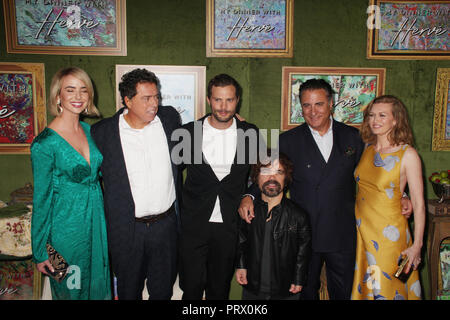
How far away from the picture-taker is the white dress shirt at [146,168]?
2.29m

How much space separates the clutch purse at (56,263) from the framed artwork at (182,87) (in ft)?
5.21

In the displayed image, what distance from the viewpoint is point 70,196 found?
2102 millimetres

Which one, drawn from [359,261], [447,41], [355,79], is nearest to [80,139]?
[359,261]

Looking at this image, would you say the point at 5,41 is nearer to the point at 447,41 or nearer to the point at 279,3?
the point at 279,3

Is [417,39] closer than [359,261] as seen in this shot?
No

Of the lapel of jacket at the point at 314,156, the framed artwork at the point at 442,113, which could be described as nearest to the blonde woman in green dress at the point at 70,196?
the lapel of jacket at the point at 314,156

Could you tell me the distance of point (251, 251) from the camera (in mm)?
2289

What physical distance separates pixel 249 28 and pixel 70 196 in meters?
2.32

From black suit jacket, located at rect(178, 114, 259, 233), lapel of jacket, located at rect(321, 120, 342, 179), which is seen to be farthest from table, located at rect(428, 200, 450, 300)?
black suit jacket, located at rect(178, 114, 259, 233)

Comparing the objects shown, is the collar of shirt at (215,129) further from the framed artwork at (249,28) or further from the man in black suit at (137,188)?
the framed artwork at (249,28)

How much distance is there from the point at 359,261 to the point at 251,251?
87 centimetres

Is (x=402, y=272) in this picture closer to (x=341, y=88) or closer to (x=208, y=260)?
(x=208, y=260)

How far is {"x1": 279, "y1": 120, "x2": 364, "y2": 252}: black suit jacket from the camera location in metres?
2.40

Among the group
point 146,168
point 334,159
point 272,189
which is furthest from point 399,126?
point 146,168
